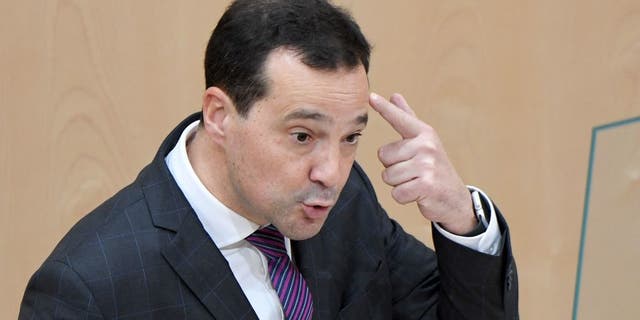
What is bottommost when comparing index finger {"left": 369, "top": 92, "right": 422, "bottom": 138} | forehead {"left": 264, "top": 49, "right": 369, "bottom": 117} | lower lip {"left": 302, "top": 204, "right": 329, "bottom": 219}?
lower lip {"left": 302, "top": 204, "right": 329, "bottom": 219}

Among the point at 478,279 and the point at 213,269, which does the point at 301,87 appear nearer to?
the point at 213,269

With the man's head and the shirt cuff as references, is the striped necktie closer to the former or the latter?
the man's head

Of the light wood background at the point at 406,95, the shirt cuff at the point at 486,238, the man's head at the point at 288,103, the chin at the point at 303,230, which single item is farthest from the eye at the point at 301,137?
the light wood background at the point at 406,95

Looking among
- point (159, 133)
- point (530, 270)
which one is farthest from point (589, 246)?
point (159, 133)

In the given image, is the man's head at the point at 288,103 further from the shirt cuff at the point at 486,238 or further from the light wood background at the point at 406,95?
the light wood background at the point at 406,95

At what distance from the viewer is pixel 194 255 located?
1383 millimetres

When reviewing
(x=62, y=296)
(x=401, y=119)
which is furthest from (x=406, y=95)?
(x=62, y=296)

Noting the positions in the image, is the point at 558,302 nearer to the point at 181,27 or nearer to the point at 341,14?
the point at 181,27

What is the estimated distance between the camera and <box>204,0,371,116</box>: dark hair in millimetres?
1317

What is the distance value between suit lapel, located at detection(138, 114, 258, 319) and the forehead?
202 mm

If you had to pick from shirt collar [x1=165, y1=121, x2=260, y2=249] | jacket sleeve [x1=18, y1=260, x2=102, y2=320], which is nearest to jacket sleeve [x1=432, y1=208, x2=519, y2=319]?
shirt collar [x1=165, y1=121, x2=260, y2=249]

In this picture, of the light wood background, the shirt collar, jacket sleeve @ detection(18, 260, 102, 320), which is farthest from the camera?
the light wood background

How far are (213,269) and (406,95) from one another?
34.8 inches

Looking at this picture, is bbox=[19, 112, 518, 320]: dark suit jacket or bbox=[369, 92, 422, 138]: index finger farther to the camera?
bbox=[369, 92, 422, 138]: index finger
